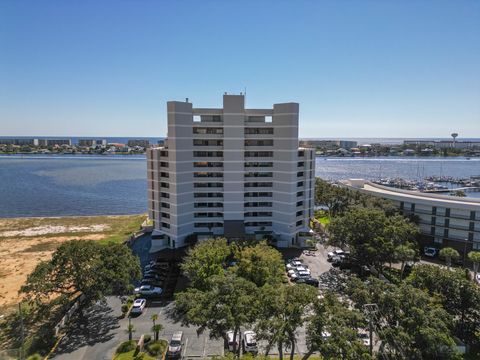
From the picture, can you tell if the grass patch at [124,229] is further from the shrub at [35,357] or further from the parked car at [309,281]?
the parked car at [309,281]

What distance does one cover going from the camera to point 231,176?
5131 centimetres

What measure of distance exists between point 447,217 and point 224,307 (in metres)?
43.0

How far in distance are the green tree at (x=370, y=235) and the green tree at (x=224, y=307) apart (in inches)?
811

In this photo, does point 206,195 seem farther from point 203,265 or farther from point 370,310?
point 370,310

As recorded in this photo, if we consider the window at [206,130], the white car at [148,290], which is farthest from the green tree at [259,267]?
the window at [206,130]

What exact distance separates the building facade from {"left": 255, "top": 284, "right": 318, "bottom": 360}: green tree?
3709cm

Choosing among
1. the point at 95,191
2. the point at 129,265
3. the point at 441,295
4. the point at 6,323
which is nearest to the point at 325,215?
the point at 441,295

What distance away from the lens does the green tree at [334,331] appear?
19.1 m

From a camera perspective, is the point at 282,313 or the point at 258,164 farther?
the point at 258,164

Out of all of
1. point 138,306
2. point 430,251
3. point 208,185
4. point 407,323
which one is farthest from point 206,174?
point 430,251

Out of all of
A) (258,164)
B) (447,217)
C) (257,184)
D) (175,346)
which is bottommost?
(175,346)

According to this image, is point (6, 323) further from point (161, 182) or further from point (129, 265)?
point (161, 182)

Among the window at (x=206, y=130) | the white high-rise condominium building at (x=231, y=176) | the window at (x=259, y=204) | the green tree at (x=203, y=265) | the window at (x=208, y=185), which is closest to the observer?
the green tree at (x=203, y=265)

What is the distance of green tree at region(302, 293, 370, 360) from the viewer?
62.8 ft
